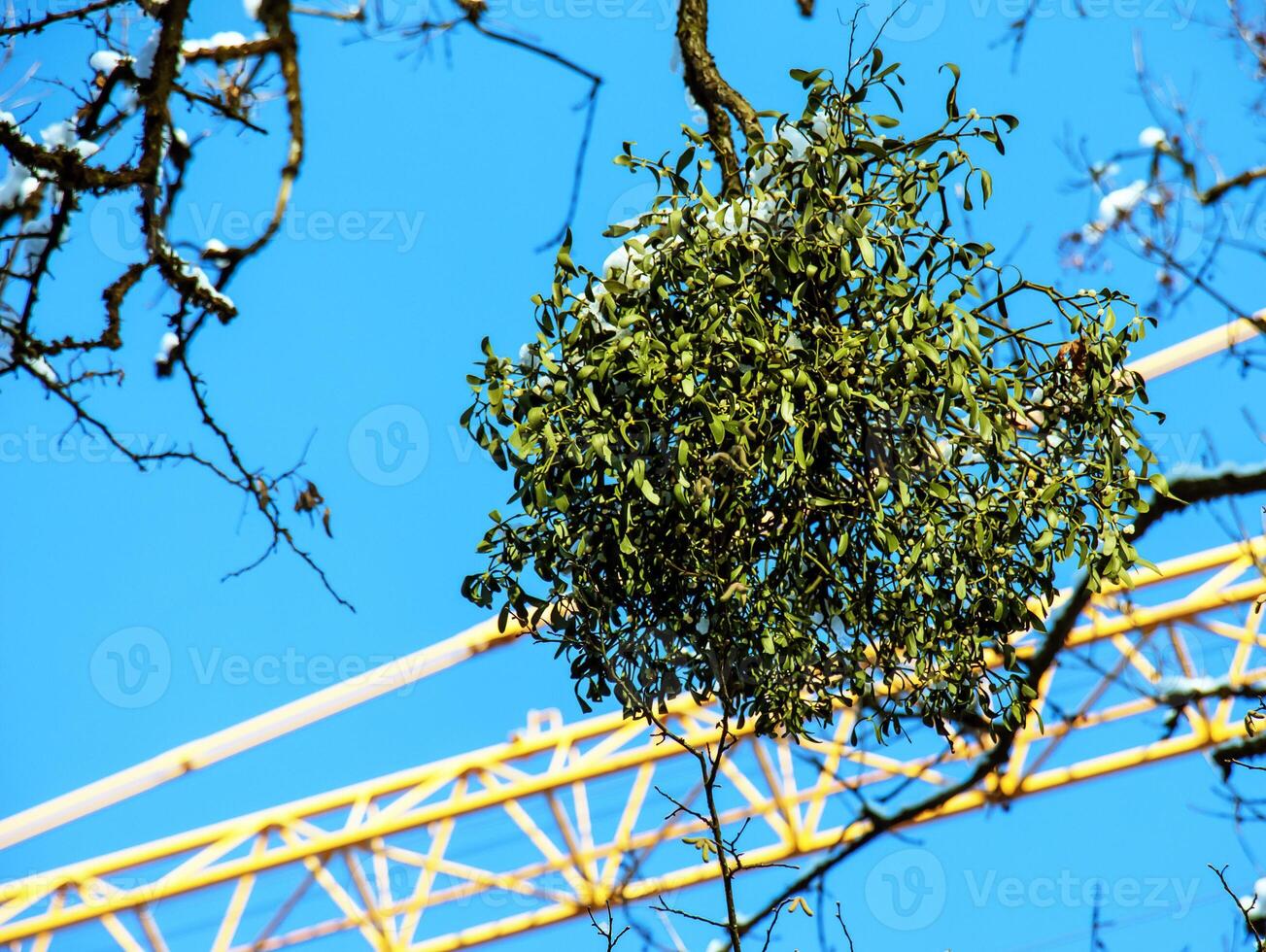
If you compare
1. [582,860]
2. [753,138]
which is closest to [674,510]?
[753,138]

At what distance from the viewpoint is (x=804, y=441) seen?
9.79 feet

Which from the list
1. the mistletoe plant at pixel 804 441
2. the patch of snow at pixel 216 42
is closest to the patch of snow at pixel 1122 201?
the mistletoe plant at pixel 804 441

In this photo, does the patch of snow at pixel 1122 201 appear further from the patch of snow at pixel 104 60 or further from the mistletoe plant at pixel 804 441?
the patch of snow at pixel 104 60

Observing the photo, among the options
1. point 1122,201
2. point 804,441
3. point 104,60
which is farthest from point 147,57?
point 1122,201

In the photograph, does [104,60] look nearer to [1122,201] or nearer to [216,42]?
[216,42]

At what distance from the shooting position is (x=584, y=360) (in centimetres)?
303

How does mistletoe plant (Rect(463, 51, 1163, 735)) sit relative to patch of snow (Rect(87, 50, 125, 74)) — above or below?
below

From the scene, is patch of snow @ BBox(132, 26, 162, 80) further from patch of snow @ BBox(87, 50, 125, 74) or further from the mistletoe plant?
the mistletoe plant

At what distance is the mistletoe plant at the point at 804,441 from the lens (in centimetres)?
297

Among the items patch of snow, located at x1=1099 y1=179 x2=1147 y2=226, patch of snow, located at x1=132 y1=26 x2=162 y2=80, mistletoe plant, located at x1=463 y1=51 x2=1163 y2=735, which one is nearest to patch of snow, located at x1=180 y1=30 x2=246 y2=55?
patch of snow, located at x1=132 y1=26 x2=162 y2=80

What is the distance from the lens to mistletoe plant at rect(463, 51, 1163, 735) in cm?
297

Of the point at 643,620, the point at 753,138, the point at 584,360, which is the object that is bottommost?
the point at 643,620

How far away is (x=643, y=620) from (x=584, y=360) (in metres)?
0.54

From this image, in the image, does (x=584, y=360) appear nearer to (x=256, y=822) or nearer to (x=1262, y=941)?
(x=1262, y=941)
